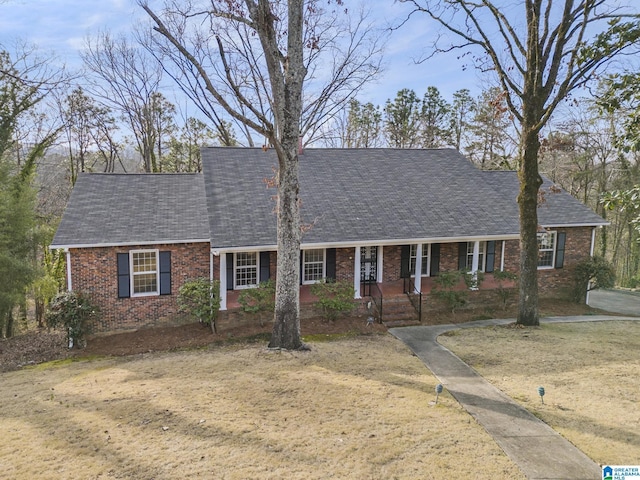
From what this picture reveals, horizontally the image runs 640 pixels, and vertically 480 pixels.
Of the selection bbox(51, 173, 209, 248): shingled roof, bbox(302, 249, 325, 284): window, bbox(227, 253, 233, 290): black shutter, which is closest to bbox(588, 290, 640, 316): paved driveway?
bbox(302, 249, 325, 284): window

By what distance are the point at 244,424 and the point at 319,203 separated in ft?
31.8

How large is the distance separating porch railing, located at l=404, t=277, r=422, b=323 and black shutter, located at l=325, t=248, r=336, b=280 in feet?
8.50

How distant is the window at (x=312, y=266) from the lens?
14.8 meters

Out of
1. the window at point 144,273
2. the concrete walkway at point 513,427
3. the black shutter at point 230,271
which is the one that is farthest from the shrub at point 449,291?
the window at point 144,273

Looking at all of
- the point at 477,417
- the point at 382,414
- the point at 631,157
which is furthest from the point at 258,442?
the point at 631,157

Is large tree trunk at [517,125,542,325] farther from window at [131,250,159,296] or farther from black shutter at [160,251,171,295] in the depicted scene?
window at [131,250,159,296]

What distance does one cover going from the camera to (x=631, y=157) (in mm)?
26828

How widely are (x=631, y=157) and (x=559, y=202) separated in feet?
44.3

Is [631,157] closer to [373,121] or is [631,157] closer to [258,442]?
[373,121]

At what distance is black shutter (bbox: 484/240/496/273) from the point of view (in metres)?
16.1

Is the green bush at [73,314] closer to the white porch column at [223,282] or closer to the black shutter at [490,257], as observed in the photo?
the white porch column at [223,282]

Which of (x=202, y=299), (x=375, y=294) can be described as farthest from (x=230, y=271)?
(x=375, y=294)

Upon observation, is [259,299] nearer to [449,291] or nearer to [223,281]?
[223,281]

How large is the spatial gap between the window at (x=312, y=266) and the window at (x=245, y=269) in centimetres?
168
